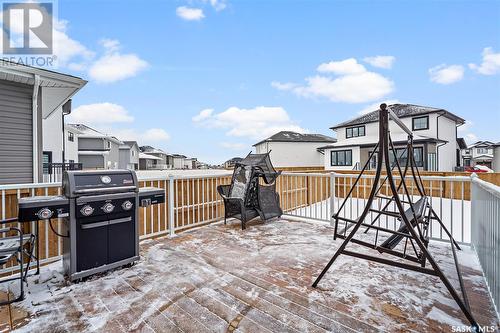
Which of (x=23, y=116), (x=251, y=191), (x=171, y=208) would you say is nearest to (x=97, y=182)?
(x=171, y=208)

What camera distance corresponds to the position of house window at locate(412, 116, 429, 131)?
55.6 ft

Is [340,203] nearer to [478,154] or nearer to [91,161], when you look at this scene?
[91,161]

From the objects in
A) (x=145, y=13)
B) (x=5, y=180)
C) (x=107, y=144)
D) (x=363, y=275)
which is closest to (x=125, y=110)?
(x=107, y=144)

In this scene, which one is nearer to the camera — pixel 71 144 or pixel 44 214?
pixel 44 214

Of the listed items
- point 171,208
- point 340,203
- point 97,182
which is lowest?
point 340,203

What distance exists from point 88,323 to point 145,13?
778 centimetres

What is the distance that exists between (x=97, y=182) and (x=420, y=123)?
2054 cm

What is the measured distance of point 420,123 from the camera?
17297 millimetres

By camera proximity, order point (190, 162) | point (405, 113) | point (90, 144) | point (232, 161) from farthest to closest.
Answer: point (190, 162) → point (90, 144) → point (405, 113) → point (232, 161)

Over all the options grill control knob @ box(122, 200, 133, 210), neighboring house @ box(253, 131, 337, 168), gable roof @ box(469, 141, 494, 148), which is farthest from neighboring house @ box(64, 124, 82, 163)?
gable roof @ box(469, 141, 494, 148)

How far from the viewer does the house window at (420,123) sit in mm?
16945

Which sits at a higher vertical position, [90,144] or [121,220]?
[90,144]

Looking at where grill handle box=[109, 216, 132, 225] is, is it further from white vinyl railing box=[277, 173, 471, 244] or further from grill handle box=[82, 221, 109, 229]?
white vinyl railing box=[277, 173, 471, 244]

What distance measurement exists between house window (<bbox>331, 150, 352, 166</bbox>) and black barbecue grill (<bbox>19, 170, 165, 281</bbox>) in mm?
17677
